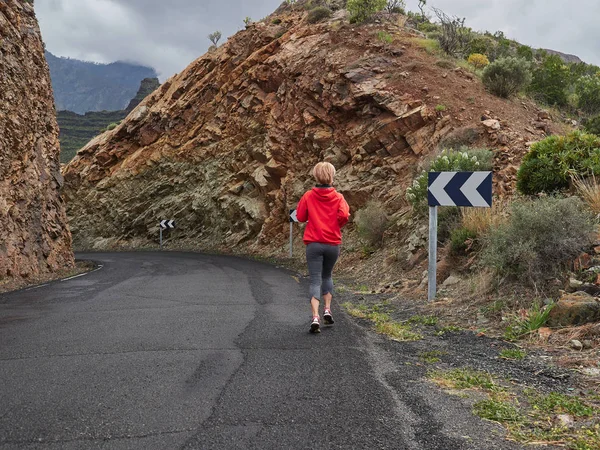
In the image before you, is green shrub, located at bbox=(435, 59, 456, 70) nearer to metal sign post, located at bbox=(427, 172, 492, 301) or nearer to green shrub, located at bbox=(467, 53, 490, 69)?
green shrub, located at bbox=(467, 53, 490, 69)

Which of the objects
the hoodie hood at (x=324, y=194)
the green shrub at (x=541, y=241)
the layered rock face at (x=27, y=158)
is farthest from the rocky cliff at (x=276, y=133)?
the layered rock face at (x=27, y=158)

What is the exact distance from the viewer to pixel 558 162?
8.97 metres

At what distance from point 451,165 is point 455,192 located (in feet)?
12.6

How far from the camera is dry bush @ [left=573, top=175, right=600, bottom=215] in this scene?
7.38 m

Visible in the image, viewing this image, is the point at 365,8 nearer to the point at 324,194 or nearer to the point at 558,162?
the point at 558,162

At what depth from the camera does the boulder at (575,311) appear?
212 inches

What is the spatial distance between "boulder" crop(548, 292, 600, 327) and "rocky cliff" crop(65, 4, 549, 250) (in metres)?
6.93

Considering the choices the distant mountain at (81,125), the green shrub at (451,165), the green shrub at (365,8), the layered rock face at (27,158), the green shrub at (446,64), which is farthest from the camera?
the distant mountain at (81,125)

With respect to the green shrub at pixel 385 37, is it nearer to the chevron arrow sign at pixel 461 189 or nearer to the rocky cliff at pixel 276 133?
the rocky cliff at pixel 276 133

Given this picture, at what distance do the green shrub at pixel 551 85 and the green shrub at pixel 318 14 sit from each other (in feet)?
38.2

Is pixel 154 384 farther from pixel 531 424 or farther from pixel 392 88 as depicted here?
pixel 392 88

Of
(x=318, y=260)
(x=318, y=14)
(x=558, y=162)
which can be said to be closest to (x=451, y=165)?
Result: (x=558, y=162)

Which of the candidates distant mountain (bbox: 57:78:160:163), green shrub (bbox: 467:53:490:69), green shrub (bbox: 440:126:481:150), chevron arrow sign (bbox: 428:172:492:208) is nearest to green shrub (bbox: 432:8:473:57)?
green shrub (bbox: 467:53:490:69)

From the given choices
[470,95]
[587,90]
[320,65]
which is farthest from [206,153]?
[587,90]
